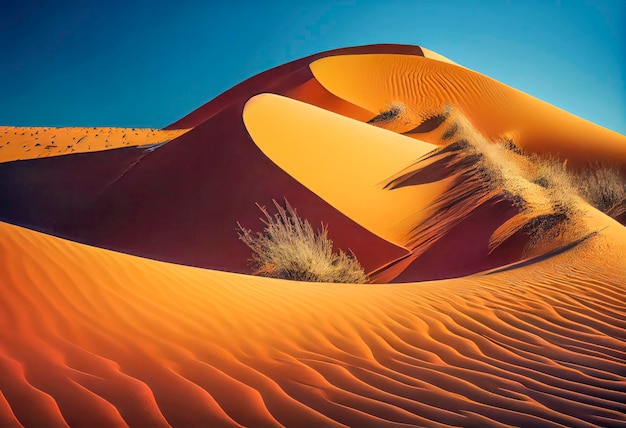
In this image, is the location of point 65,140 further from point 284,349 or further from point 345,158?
point 284,349

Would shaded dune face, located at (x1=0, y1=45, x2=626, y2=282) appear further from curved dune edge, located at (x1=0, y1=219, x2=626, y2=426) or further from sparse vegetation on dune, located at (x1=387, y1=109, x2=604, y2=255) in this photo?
curved dune edge, located at (x1=0, y1=219, x2=626, y2=426)

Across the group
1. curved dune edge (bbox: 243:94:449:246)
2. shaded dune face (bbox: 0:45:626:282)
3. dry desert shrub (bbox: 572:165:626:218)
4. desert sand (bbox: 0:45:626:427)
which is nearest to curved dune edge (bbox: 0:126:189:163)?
shaded dune face (bbox: 0:45:626:282)

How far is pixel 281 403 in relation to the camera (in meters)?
3.25

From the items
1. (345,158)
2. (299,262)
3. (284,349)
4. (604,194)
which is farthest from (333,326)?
(604,194)

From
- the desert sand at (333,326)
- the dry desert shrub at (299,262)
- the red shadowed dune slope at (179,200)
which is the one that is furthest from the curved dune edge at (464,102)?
the dry desert shrub at (299,262)

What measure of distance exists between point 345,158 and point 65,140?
2029 centimetres

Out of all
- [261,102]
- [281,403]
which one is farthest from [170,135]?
[281,403]

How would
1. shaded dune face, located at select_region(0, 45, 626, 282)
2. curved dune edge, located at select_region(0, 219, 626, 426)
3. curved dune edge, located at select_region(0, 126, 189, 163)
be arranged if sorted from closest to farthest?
curved dune edge, located at select_region(0, 219, 626, 426) < shaded dune face, located at select_region(0, 45, 626, 282) < curved dune edge, located at select_region(0, 126, 189, 163)

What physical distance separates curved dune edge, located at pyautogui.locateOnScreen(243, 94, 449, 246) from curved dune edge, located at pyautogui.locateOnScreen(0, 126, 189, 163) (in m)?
10.2

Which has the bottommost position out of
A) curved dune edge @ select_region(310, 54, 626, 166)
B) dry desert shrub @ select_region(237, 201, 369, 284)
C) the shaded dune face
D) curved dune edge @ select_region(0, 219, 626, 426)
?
curved dune edge @ select_region(0, 219, 626, 426)

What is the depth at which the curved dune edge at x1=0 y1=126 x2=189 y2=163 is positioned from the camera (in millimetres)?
25828

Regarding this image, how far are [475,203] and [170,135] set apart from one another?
2490 cm

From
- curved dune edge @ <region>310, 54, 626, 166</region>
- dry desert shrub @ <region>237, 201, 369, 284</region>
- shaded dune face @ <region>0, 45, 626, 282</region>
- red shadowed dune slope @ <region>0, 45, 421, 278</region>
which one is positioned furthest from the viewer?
curved dune edge @ <region>310, 54, 626, 166</region>

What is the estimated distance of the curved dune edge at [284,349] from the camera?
3.12 meters
